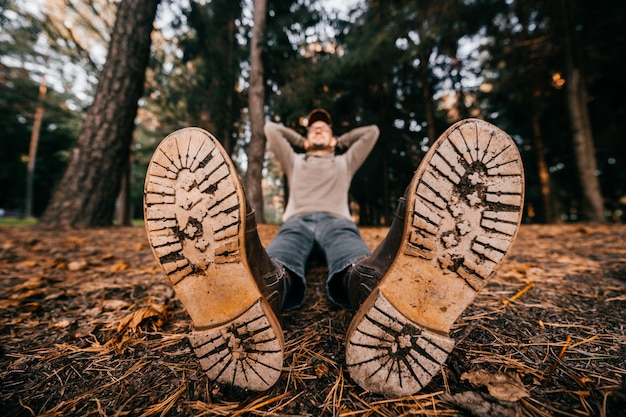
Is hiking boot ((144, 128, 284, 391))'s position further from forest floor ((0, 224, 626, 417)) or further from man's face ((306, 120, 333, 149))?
man's face ((306, 120, 333, 149))

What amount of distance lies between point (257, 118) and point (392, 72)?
4205mm

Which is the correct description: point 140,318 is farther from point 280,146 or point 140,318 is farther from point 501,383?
point 280,146

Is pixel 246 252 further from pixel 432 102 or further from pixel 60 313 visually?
pixel 432 102

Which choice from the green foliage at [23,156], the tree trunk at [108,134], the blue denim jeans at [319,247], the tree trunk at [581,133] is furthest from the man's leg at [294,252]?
the green foliage at [23,156]

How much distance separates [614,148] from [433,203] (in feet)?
36.3

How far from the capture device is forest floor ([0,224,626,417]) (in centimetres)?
62

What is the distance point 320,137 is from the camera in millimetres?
1949

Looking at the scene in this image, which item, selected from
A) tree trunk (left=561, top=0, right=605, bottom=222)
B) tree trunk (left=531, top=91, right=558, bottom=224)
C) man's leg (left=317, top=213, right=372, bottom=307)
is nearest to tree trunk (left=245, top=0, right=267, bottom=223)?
man's leg (left=317, top=213, right=372, bottom=307)

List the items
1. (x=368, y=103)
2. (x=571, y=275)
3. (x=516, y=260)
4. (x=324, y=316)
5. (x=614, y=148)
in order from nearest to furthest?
(x=324, y=316) → (x=571, y=275) → (x=516, y=260) → (x=614, y=148) → (x=368, y=103)

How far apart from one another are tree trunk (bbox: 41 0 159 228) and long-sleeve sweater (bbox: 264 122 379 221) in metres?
2.69

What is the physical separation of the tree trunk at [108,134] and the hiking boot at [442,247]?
13.2 ft

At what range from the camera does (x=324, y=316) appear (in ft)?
3.53

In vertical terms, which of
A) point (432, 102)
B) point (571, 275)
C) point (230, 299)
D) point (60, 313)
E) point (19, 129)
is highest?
point (19, 129)

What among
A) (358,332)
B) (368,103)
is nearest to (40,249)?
(358,332)
